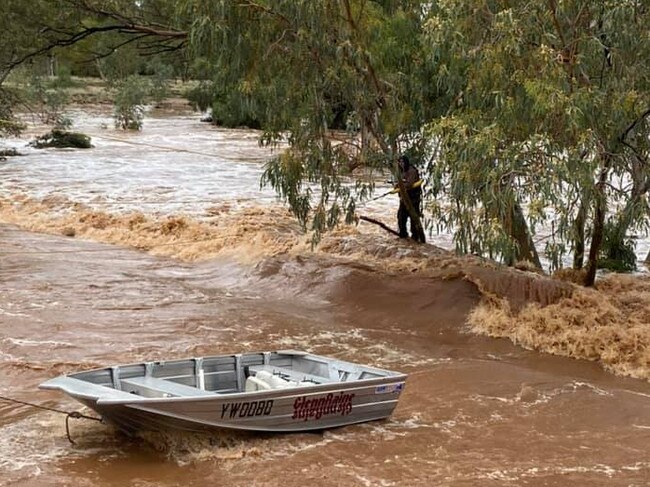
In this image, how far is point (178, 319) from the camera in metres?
13.2

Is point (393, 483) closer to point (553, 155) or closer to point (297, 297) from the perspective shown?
point (553, 155)

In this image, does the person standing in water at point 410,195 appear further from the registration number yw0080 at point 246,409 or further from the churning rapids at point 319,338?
the registration number yw0080 at point 246,409

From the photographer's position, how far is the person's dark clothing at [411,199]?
48.5 feet

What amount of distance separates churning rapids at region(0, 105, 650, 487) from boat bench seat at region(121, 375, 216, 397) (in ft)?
1.33

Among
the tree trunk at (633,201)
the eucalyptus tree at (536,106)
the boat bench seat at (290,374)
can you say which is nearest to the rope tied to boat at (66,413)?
the boat bench seat at (290,374)

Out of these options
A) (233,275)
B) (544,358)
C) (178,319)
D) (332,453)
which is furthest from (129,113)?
(332,453)

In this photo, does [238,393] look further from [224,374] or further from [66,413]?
[66,413]

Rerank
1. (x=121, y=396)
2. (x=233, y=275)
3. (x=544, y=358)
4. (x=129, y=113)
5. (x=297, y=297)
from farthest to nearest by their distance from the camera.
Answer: (x=129, y=113) < (x=233, y=275) < (x=297, y=297) < (x=544, y=358) < (x=121, y=396)

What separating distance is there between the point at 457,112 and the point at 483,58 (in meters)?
1.20

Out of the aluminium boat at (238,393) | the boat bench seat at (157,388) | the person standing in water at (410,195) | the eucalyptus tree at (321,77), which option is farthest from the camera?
the person standing in water at (410,195)

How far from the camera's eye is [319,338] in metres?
12.6

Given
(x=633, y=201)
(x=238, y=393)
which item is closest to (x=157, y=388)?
(x=238, y=393)

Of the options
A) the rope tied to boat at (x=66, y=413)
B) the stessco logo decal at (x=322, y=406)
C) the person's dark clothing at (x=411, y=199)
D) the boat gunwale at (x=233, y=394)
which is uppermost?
the person's dark clothing at (x=411, y=199)

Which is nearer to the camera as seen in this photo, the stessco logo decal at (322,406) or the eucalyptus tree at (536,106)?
the stessco logo decal at (322,406)
